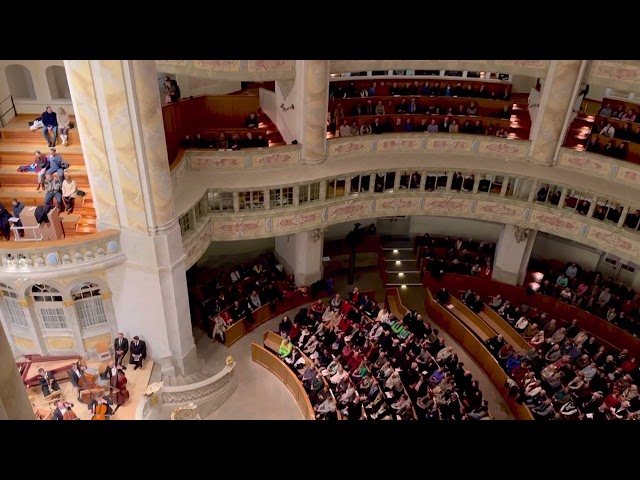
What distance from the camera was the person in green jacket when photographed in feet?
55.1

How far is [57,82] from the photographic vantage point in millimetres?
17547

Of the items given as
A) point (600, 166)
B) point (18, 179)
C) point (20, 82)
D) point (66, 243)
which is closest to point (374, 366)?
point (66, 243)

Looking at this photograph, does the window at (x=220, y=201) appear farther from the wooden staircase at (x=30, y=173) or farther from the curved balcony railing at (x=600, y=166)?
the curved balcony railing at (x=600, y=166)

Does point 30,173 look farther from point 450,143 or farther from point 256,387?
point 450,143

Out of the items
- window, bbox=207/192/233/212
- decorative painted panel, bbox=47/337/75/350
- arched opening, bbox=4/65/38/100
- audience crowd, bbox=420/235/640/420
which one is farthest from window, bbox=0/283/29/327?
audience crowd, bbox=420/235/640/420

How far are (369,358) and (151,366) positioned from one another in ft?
21.0

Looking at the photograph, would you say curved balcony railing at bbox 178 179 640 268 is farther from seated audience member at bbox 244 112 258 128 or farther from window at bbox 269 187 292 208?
seated audience member at bbox 244 112 258 128

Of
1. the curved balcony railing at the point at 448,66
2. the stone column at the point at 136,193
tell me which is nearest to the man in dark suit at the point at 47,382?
the stone column at the point at 136,193

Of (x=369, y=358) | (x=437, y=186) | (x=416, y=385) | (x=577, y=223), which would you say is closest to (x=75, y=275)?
(x=369, y=358)

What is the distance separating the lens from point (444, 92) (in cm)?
2086

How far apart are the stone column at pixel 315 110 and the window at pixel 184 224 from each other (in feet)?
14.5

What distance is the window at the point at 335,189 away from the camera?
1836cm

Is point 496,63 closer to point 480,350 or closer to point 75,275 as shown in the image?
point 480,350
